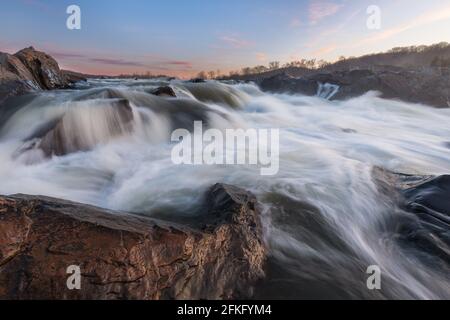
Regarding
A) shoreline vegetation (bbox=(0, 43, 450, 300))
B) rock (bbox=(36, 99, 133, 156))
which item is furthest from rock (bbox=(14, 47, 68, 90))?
rock (bbox=(36, 99, 133, 156))

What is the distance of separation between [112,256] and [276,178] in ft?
12.9

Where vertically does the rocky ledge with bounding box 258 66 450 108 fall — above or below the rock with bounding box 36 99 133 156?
above

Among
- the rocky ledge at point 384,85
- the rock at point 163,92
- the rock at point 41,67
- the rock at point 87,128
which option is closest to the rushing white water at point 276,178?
the rock at point 87,128

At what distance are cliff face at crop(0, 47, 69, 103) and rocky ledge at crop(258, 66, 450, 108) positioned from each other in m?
16.2

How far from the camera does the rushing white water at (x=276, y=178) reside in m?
3.86

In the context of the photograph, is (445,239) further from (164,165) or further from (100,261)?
(164,165)

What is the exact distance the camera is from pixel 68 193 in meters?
5.57

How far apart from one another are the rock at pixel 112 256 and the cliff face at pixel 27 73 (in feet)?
25.6

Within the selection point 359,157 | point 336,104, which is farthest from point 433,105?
point 359,157

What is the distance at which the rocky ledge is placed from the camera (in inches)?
901

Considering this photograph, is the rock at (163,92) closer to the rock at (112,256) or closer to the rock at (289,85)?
Answer: the rock at (112,256)

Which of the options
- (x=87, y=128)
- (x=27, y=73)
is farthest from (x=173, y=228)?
(x=27, y=73)

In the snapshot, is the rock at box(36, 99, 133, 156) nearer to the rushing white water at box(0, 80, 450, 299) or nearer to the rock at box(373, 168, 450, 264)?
the rushing white water at box(0, 80, 450, 299)

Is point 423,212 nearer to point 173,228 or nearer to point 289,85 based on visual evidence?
point 173,228
